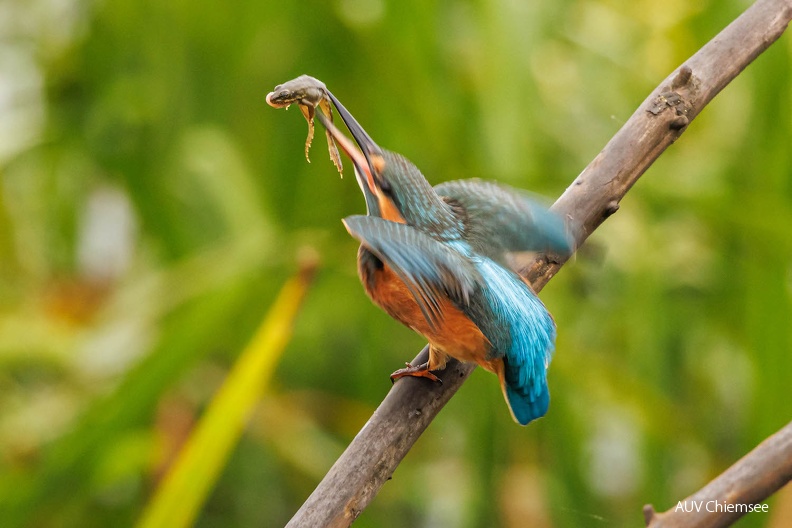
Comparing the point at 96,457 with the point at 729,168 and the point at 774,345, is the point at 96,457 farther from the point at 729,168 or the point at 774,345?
the point at 729,168

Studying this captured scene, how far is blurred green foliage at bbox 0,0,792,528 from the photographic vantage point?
1.55 metres

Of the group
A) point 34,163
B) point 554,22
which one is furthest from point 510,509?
point 34,163

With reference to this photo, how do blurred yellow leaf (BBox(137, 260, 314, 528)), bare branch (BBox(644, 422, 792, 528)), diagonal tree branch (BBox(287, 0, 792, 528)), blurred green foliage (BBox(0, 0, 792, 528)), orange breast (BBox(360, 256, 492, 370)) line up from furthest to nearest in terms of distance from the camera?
blurred green foliage (BBox(0, 0, 792, 528))
blurred yellow leaf (BBox(137, 260, 314, 528))
orange breast (BBox(360, 256, 492, 370))
diagonal tree branch (BBox(287, 0, 792, 528))
bare branch (BBox(644, 422, 792, 528))

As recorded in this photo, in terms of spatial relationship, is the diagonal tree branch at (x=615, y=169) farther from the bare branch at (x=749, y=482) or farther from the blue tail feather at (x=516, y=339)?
the bare branch at (x=749, y=482)

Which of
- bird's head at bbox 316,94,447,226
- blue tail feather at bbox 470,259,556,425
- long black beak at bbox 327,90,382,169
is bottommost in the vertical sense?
blue tail feather at bbox 470,259,556,425

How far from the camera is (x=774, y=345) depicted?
4.86 ft

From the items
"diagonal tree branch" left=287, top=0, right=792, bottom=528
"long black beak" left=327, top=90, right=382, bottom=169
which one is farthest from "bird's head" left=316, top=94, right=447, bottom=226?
"diagonal tree branch" left=287, top=0, right=792, bottom=528

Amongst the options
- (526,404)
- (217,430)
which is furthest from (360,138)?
(217,430)

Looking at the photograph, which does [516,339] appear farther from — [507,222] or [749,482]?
[749,482]

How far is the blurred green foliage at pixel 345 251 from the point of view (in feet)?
5.09

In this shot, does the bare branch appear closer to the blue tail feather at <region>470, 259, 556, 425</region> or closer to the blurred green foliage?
the blue tail feather at <region>470, 259, 556, 425</region>

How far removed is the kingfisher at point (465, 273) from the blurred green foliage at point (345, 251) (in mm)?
472

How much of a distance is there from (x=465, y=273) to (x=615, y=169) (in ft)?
0.57

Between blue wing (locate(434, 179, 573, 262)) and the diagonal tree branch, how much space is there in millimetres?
21
